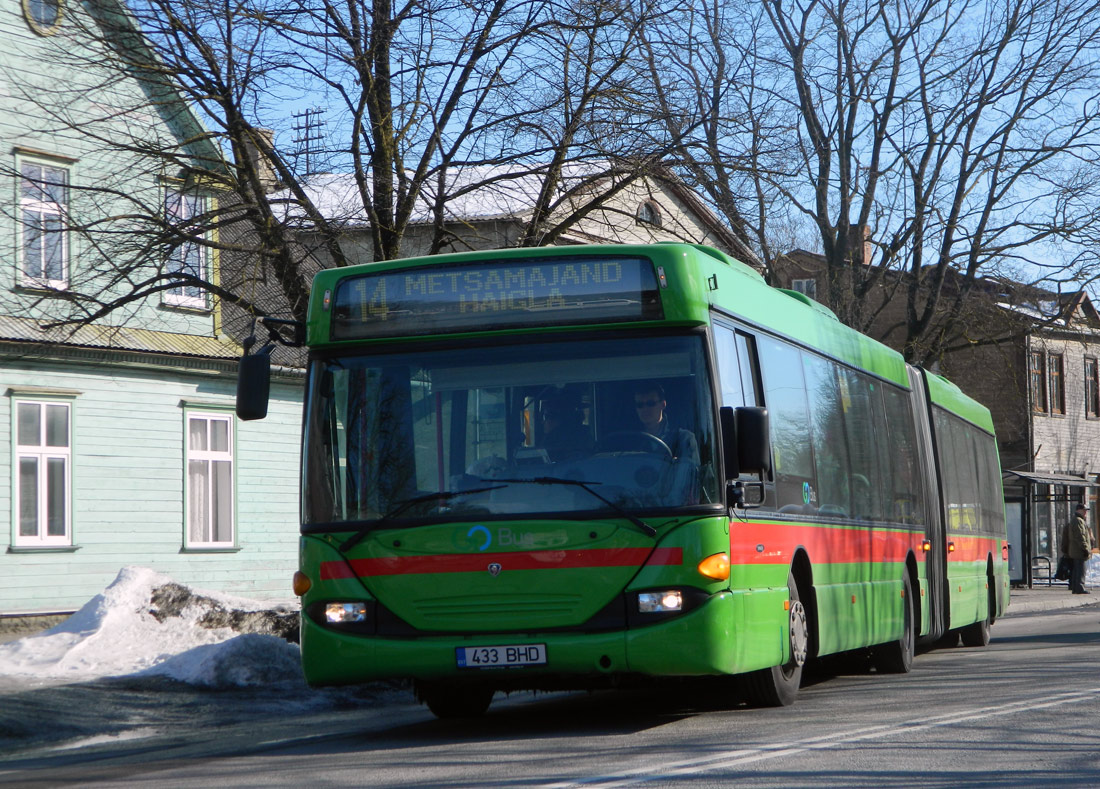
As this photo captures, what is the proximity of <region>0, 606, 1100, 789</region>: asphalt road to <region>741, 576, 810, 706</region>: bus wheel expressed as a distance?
133 millimetres

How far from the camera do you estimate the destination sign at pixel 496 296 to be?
9.20m

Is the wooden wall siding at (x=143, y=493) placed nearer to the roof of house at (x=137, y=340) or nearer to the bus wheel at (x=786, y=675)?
the roof of house at (x=137, y=340)

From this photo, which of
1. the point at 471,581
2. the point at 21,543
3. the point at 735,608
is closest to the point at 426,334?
the point at 471,581

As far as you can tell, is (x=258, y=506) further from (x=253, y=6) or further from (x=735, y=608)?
(x=735, y=608)

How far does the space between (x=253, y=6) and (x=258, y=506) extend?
12168 mm

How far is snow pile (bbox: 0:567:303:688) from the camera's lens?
44.3ft

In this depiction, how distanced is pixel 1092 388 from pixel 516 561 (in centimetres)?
4859

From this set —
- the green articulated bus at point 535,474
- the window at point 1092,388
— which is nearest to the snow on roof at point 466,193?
the green articulated bus at point 535,474

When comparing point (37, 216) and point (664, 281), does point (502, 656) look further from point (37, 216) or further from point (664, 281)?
point (37, 216)

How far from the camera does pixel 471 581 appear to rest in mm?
8977

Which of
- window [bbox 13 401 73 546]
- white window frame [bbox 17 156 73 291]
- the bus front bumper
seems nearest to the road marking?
the bus front bumper

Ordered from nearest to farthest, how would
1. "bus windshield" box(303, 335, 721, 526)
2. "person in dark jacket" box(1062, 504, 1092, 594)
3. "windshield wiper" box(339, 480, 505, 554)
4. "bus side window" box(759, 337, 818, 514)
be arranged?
"bus windshield" box(303, 335, 721, 526)
"windshield wiper" box(339, 480, 505, 554)
"bus side window" box(759, 337, 818, 514)
"person in dark jacket" box(1062, 504, 1092, 594)

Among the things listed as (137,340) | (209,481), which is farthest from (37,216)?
(209,481)

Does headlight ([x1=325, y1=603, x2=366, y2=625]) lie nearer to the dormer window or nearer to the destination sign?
the destination sign
